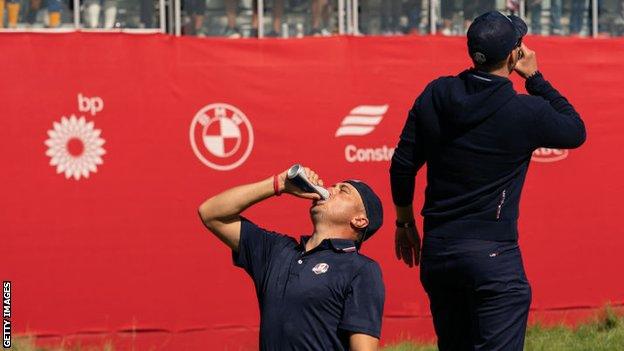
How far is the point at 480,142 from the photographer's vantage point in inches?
210

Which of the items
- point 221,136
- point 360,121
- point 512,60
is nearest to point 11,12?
point 221,136

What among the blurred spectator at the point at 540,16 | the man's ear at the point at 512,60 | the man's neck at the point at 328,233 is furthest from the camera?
the blurred spectator at the point at 540,16

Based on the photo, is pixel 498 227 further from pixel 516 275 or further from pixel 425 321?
pixel 425 321

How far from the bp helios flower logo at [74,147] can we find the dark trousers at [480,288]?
451cm

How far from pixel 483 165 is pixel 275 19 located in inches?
218

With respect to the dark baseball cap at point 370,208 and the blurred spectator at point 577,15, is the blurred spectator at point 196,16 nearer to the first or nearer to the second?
the blurred spectator at point 577,15

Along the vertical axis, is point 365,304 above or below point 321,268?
below

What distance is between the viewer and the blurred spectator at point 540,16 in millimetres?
11258

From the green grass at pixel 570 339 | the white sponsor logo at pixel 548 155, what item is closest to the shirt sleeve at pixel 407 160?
the green grass at pixel 570 339

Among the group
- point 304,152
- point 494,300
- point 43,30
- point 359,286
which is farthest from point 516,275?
point 43,30

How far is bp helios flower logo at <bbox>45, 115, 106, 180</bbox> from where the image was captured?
31.0 feet

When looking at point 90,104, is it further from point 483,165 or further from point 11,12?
point 483,165

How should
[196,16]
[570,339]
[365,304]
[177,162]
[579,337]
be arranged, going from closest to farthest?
1. [365,304]
2. [570,339]
3. [579,337]
4. [177,162]
5. [196,16]

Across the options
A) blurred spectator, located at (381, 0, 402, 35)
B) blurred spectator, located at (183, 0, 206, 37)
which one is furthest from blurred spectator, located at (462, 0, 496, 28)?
blurred spectator, located at (183, 0, 206, 37)
